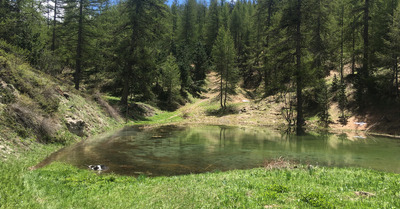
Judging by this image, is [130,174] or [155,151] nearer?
[130,174]

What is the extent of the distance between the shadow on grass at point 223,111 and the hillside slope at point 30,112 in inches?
917

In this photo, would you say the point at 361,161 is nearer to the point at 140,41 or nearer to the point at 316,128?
the point at 316,128

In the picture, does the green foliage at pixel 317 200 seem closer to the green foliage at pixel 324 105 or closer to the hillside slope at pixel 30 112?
the hillside slope at pixel 30 112

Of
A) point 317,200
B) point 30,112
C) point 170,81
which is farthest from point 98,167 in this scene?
point 170,81

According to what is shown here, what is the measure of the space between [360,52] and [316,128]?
11.7m

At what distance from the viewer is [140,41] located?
33875 mm

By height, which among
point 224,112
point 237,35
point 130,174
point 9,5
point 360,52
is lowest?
point 130,174

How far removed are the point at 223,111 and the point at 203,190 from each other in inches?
1403

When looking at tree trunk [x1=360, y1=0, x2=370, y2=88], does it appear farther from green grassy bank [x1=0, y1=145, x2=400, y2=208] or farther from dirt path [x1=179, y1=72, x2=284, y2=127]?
green grassy bank [x1=0, y1=145, x2=400, y2=208]

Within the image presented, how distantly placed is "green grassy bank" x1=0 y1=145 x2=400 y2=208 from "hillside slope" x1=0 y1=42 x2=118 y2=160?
3.23 metres

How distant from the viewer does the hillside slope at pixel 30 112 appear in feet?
40.7

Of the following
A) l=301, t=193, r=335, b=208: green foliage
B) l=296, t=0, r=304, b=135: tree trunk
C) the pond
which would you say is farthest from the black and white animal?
l=296, t=0, r=304, b=135: tree trunk

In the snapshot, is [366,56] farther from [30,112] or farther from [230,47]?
[30,112]

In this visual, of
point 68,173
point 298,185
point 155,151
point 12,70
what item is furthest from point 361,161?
point 12,70
